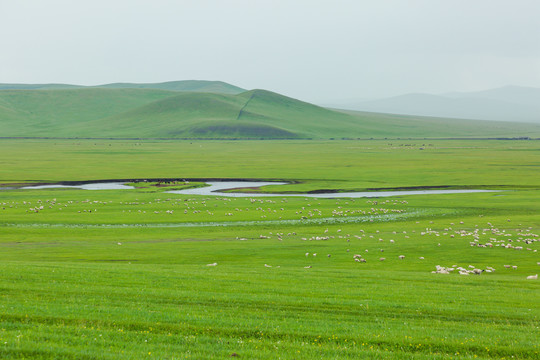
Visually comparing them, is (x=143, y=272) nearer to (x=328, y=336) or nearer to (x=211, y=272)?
(x=211, y=272)

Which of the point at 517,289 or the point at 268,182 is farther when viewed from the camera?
the point at 268,182

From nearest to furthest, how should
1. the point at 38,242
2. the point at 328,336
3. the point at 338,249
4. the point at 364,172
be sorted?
1. the point at 328,336
2. the point at 338,249
3. the point at 38,242
4. the point at 364,172

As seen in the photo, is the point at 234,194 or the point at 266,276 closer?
the point at 266,276

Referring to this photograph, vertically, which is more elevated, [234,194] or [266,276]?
[266,276]

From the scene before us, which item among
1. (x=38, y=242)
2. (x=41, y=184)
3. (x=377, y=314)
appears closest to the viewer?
(x=377, y=314)

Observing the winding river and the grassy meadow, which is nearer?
the grassy meadow

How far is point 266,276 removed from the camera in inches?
941

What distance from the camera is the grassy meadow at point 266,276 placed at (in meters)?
13.9

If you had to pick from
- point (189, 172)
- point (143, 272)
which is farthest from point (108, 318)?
point (189, 172)

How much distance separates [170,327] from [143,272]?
9.42 meters

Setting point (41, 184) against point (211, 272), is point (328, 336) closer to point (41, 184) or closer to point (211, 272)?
point (211, 272)

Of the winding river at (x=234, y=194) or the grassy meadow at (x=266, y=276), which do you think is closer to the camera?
the grassy meadow at (x=266, y=276)

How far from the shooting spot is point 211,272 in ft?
81.9

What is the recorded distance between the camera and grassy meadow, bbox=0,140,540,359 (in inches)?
548
